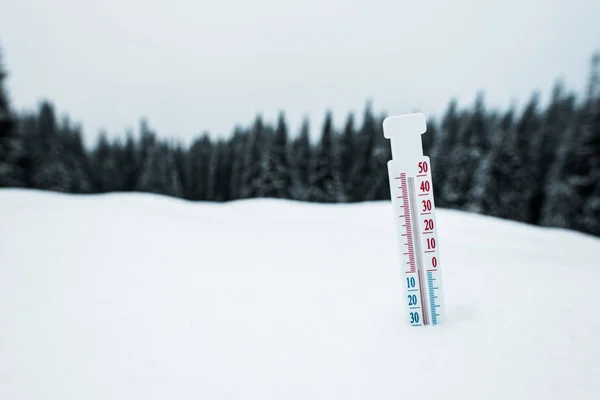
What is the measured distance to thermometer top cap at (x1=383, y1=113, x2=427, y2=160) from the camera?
7.72 ft

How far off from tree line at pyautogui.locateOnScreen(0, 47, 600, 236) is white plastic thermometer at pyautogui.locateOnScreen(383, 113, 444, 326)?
27.2 metres

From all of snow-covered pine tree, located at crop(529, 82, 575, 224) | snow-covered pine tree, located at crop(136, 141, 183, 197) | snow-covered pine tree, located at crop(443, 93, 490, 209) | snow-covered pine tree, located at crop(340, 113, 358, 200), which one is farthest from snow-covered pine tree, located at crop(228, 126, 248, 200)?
snow-covered pine tree, located at crop(529, 82, 575, 224)

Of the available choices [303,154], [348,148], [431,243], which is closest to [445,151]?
[348,148]

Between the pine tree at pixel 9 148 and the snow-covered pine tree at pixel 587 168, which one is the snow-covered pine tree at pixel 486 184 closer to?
the snow-covered pine tree at pixel 587 168

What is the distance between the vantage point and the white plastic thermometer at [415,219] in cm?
241

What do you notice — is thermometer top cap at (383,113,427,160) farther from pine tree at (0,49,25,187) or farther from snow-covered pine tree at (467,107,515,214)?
pine tree at (0,49,25,187)

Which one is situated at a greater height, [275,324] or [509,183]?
[509,183]

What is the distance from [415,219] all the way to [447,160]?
3405 cm

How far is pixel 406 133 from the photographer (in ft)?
7.88

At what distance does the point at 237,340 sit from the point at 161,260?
7.13ft

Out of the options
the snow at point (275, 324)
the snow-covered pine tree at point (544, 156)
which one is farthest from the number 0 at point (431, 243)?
the snow-covered pine tree at point (544, 156)

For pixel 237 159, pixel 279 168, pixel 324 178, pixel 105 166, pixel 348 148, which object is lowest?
pixel 324 178

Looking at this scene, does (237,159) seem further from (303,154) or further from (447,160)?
(447,160)

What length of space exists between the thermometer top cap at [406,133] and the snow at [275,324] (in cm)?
135
